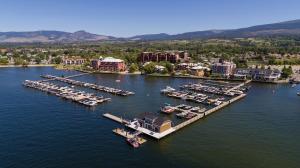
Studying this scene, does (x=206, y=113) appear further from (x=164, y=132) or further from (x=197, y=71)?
(x=197, y=71)

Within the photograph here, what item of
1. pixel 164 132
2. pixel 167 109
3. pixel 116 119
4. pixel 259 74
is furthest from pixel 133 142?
pixel 259 74

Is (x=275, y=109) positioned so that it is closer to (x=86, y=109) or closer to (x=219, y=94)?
(x=219, y=94)

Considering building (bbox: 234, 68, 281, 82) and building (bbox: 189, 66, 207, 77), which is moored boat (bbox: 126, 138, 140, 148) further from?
building (bbox: 189, 66, 207, 77)

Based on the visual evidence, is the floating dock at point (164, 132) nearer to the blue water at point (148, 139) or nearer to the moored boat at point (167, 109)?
the blue water at point (148, 139)


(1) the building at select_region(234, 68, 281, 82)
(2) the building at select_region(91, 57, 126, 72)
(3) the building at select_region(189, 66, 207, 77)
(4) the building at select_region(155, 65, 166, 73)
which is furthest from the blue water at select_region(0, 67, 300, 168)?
(2) the building at select_region(91, 57, 126, 72)

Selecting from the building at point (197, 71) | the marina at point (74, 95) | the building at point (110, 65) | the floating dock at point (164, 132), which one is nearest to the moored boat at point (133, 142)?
the floating dock at point (164, 132)
